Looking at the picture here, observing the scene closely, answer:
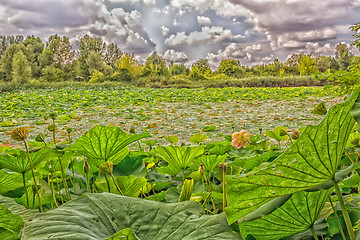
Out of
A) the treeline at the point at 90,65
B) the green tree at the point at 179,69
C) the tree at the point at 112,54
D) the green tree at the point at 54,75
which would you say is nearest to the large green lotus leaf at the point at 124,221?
the treeline at the point at 90,65

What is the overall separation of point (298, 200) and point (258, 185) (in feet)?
0.27

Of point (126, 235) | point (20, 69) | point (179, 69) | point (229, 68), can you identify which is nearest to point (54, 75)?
point (20, 69)

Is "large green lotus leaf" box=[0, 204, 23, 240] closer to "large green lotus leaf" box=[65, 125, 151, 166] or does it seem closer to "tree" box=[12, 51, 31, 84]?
"large green lotus leaf" box=[65, 125, 151, 166]

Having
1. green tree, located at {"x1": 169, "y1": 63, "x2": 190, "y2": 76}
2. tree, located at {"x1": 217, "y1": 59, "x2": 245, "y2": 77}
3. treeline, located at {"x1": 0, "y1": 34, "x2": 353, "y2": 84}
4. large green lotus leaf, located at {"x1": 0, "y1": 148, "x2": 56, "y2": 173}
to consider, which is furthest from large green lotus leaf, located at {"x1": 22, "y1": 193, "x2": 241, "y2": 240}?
green tree, located at {"x1": 169, "y1": 63, "x2": 190, "y2": 76}

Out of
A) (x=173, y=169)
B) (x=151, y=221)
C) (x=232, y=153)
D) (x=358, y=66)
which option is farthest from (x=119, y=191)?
(x=358, y=66)

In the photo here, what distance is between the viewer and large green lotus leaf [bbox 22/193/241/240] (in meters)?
0.27

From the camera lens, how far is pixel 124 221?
0.33 meters

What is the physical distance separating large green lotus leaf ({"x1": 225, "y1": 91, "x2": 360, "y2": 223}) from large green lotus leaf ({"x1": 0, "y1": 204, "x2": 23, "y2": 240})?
30 centimetres

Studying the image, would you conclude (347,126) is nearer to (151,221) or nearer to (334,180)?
(334,180)

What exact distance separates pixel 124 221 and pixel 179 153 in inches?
12.2

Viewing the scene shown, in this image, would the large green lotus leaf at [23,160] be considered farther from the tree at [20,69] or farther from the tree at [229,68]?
the tree at [229,68]

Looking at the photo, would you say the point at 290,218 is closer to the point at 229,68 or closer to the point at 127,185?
the point at 127,185

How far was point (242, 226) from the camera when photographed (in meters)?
0.30

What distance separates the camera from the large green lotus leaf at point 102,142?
1.61ft
